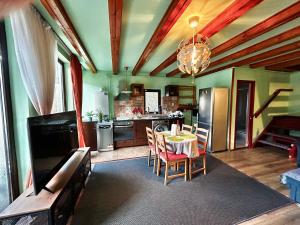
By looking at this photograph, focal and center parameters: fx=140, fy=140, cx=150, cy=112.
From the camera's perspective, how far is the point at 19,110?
1767mm

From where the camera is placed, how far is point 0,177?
5.40 ft

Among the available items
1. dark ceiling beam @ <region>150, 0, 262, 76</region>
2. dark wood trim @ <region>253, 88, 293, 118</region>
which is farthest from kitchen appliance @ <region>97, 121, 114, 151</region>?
dark wood trim @ <region>253, 88, 293, 118</region>

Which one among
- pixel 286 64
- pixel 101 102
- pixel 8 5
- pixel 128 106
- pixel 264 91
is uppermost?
pixel 286 64

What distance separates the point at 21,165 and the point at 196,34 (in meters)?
3.08

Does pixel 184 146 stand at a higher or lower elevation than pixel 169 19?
lower

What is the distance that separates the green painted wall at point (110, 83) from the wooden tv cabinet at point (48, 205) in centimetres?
313

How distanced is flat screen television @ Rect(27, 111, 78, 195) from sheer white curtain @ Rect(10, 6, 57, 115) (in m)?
0.33

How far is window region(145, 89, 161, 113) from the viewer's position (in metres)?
5.25

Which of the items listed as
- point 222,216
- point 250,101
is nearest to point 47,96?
point 222,216

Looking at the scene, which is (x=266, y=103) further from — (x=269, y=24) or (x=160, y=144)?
(x=160, y=144)

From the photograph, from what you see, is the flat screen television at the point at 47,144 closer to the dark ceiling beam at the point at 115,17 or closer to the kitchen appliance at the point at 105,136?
the dark ceiling beam at the point at 115,17

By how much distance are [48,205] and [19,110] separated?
1.22 m

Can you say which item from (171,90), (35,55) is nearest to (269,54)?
(171,90)

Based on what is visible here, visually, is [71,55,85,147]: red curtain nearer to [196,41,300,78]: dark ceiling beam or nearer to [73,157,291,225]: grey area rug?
[73,157,291,225]: grey area rug
